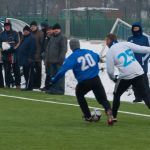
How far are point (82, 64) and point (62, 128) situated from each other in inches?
49.1

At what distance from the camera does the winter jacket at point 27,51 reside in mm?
24109

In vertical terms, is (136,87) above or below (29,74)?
above

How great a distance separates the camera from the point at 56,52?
2314 centimetres

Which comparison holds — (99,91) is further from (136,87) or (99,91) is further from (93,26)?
(93,26)

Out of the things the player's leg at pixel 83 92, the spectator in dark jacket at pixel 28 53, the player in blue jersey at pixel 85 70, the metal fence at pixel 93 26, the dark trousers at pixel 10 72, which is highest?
the player in blue jersey at pixel 85 70

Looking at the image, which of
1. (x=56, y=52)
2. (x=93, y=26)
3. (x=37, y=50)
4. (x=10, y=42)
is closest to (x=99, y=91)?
(x=56, y=52)

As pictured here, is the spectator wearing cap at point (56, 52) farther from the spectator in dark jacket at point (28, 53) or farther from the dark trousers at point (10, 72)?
the dark trousers at point (10, 72)

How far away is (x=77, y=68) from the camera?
621 inches

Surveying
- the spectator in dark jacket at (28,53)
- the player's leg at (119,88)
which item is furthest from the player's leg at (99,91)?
the spectator in dark jacket at (28,53)

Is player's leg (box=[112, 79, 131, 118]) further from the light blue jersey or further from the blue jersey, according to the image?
the blue jersey

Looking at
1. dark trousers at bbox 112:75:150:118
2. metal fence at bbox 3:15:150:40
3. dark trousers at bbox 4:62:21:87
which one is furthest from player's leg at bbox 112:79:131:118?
metal fence at bbox 3:15:150:40

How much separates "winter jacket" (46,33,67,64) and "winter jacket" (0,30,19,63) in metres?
1.87

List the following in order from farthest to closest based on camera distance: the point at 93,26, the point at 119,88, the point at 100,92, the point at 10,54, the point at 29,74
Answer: the point at 93,26, the point at 10,54, the point at 29,74, the point at 119,88, the point at 100,92

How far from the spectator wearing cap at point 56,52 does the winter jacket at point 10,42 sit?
177 centimetres
